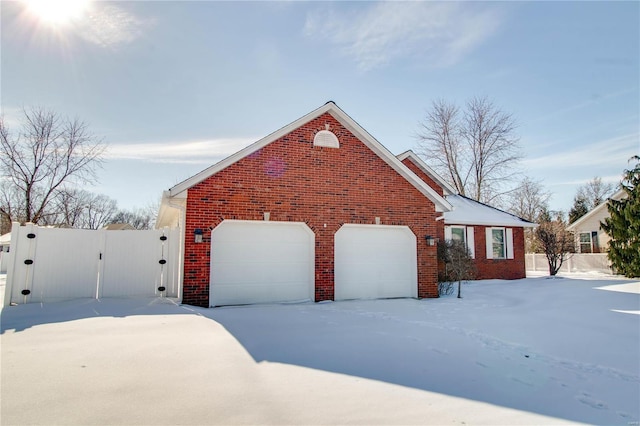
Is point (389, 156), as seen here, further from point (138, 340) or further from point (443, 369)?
point (138, 340)

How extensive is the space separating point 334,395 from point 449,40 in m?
11.0

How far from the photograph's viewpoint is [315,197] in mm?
10547

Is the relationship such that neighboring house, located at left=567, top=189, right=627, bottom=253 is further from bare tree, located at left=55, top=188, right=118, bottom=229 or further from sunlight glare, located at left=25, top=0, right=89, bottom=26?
bare tree, located at left=55, top=188, right=118, bottom=229

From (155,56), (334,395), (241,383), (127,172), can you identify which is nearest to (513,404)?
(334,395)

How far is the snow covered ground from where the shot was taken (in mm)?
3406

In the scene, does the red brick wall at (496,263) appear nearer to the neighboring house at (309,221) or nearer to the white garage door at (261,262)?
the neighboring house at (309,221)

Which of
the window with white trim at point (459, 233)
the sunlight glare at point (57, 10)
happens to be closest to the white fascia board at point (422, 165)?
the window with white trim at point (459, 233)

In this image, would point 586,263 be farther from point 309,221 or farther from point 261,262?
point 261,262

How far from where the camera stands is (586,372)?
5.00 metres

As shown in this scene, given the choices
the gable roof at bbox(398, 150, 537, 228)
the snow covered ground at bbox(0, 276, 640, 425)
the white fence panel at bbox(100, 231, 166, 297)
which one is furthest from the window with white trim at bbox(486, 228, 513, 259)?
the white fence panel at bbox(100, 231, 166, 297)

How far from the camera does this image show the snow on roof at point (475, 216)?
17844 millimetres

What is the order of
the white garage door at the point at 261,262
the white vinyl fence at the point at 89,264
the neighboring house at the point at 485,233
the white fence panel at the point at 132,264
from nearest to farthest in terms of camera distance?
the white vinyl fence at the point at 89,264
the white garage door at the point at 261,262
the white fence panel at the point at 132,264
the neighboring house at the point at 485,233

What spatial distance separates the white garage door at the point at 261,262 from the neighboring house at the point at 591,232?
24070 mm

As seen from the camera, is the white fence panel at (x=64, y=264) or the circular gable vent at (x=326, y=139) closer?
the white fence panel at (x=64, y=264)
